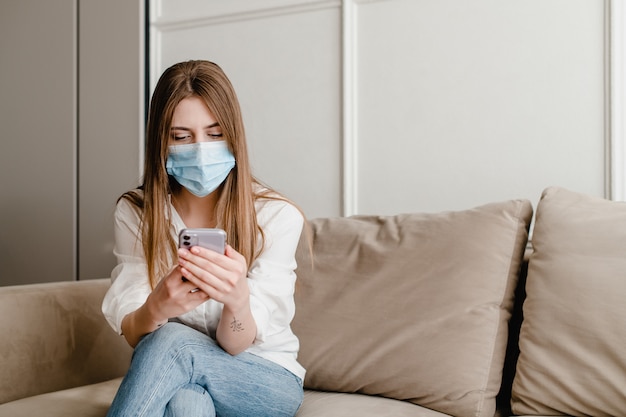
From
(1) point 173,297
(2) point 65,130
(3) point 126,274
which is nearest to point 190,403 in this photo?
(1) point 173,297

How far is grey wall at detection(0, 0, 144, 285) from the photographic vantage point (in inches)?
96.2

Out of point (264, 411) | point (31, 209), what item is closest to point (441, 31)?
point (264, 411)

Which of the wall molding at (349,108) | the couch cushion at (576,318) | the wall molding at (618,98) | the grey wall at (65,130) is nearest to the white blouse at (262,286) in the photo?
the couch cushion at (576,318)

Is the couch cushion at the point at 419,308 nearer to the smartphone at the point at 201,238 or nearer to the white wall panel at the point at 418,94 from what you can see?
the white wall panel at the point at 418,94

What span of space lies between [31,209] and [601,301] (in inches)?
80.9

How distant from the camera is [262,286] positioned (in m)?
1.37

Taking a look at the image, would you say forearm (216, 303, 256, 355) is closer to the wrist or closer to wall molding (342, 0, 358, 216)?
the wrist

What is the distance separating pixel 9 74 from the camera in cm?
266

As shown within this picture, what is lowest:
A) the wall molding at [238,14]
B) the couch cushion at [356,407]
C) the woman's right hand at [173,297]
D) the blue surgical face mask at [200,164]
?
the couch cushion at [356,407]

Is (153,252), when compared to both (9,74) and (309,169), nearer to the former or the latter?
(309,169)

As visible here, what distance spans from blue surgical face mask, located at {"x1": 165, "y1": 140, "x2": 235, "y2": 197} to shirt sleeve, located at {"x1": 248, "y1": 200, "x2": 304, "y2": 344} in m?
0.13

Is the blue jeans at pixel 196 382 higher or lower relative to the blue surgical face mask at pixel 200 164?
lower

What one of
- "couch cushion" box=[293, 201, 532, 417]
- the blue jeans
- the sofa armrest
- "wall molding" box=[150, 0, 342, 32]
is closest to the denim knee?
the blue jeans

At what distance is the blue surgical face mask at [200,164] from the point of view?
1.38 meters
